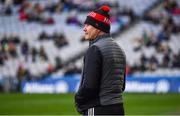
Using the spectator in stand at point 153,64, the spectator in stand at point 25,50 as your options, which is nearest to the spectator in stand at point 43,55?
the spectator in stand at point 25,50

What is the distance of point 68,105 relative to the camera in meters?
20.7

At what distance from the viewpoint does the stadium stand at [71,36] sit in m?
29.2

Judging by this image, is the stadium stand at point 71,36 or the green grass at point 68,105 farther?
the stadium stand at point 71,36

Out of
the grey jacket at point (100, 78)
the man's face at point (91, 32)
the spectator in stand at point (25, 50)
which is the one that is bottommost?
the grey jacket at point (100, 78)

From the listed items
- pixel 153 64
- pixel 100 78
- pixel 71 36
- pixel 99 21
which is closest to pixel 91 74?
pixel 100 78

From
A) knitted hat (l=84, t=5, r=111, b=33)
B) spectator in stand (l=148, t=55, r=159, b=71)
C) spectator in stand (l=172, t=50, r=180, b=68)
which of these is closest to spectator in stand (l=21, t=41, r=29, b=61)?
spectator in stand (l=148, t=55, r=159, b=71)

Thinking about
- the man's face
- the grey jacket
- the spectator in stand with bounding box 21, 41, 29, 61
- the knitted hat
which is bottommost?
the grey jacket

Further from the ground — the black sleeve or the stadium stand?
the stadium stand

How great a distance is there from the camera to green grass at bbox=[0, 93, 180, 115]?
18398 mm

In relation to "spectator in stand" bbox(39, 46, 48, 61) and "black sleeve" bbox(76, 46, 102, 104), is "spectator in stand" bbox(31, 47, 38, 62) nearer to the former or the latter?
"spectator in stand" bbox(39, 46, 48, 61)

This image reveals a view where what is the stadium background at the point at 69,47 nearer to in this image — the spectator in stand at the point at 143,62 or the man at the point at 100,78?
the spectator in stand at the point at 143,62

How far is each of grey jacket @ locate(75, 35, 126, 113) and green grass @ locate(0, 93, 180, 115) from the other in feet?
38.6

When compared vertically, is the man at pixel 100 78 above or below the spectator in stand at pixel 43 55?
below

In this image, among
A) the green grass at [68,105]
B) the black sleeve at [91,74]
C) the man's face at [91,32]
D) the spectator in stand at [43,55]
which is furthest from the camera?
the spectator in stand at [43,55]
